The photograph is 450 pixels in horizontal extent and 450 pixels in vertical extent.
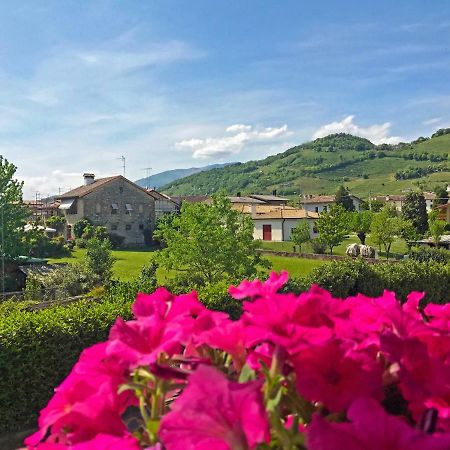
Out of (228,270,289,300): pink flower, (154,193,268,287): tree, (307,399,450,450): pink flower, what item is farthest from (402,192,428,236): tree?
(307,399,450,450): pink flower

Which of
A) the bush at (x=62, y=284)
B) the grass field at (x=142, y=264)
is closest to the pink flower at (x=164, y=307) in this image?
the bush at (x=62, y=284)

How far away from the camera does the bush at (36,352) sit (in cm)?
804

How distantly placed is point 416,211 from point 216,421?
216ft

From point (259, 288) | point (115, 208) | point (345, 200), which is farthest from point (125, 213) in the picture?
point (259, 288)

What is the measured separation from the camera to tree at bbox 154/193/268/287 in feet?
70.5

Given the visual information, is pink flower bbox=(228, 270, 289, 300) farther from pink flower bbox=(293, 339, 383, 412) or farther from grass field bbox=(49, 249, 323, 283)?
grass field bbox=(49, 249, 323, 283)

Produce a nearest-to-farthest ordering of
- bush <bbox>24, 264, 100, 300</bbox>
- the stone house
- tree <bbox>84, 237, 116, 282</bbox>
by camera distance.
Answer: bush <bbox>24, 264, 100, 300</bbox>
tree <bbox>84, 237, 116, 282</bbox>
the stone house

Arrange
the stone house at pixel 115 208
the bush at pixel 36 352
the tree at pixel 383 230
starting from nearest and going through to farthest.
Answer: the bush at pixel 36 352 → the tree at pixel 383 230 → the stone house at pixel 115 208

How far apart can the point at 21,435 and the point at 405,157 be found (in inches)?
8047

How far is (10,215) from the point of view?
3297cm

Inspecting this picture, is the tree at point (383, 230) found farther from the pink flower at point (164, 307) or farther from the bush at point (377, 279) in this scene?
the pink flower at point (164, 307)

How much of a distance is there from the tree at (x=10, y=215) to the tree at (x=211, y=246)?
46.6 ft

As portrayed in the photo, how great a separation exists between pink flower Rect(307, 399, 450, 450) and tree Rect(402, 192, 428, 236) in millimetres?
64636

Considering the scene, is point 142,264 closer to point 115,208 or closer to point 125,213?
point 115,208
